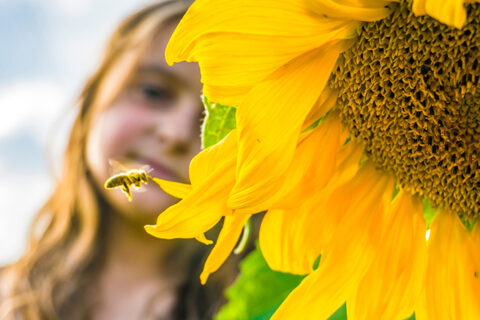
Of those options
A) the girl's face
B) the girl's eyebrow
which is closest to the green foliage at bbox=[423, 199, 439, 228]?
the girl's face

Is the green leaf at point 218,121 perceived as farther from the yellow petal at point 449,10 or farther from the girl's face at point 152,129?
the girl's face at point 152,129

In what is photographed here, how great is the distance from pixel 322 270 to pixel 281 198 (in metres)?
0.08

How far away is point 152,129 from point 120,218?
705 mm

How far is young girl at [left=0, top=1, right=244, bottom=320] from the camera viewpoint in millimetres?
2334

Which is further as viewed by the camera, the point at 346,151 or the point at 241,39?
the point at 346,151

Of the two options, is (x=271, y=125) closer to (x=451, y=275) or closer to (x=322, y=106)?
(x=322, y=106)

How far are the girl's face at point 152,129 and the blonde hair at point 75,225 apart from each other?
10 centimetres

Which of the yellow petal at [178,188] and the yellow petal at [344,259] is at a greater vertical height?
the yellow petal at [178,188]

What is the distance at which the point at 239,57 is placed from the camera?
1.37ft

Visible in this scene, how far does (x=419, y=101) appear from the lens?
0.47m

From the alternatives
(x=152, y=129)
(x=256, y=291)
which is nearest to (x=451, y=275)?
(x=256, y=291)

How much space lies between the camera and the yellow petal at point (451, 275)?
478mm

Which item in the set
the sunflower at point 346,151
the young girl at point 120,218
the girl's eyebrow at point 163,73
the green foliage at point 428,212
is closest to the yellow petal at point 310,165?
the sunflower at point 346,151

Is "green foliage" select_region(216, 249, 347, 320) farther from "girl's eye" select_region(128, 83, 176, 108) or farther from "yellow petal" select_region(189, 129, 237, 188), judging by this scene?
"girl's eye" select_region(128, 83, 176, 108)
